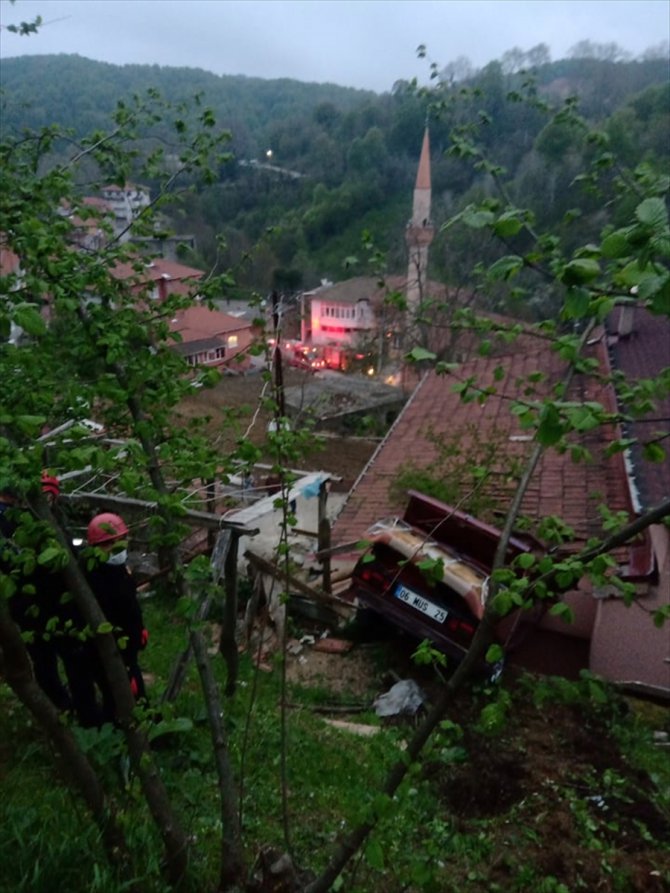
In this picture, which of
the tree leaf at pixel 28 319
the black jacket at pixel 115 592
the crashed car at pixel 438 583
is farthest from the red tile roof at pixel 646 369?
the tree leaf at pixel 28 319

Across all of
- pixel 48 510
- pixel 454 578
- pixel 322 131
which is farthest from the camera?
pixel 322 131

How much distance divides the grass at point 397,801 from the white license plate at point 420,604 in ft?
3.30

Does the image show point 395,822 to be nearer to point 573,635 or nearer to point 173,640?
point 173,640

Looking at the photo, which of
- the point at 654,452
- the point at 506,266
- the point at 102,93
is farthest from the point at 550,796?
the point at 102,93

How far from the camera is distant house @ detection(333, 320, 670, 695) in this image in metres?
6.88

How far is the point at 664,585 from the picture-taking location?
22.0 ft

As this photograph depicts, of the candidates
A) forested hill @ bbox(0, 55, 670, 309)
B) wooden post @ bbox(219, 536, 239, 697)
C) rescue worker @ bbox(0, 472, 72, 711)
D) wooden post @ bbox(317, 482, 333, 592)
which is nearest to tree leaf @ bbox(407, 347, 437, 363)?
rescue worker @ bbox(0, 472, 72, 711)

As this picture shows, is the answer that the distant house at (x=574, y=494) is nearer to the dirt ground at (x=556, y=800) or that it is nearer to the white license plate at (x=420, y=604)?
the dirt ground at (x=556, y=800)

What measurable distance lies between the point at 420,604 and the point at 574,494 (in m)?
3.32

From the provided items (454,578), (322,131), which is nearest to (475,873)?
(454,578)

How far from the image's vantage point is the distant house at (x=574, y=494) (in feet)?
22.6

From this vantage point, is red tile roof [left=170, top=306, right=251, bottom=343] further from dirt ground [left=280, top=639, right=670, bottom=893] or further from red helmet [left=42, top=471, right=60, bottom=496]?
dirt ground [left=280, top=639, right=670, bottom=893]

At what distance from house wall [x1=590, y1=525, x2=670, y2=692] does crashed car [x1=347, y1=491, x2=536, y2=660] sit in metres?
1.32

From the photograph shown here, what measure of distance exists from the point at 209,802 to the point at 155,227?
381 cm
